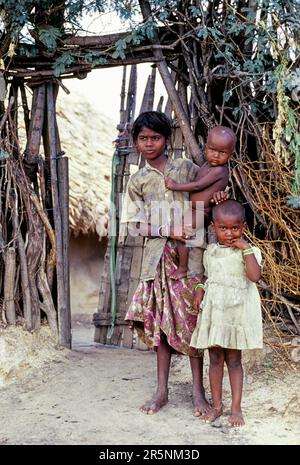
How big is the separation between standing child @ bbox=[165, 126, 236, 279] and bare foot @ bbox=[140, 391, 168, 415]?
2.01 ft

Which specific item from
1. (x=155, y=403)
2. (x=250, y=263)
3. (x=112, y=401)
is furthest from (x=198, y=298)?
(x=112, y=401)

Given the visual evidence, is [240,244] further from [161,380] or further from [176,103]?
[176,103]

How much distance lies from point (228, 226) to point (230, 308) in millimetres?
381

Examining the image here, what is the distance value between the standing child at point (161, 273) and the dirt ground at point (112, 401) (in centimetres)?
18

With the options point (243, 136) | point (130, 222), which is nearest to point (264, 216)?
point (243, 136)

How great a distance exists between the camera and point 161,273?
303cm

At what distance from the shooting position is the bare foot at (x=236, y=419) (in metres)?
2.83

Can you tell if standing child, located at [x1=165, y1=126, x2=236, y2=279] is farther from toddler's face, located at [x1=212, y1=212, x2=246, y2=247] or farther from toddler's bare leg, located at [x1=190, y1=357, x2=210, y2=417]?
toddler's bare leg, located at [x1=190, y1=357, x2=210, y2=417]

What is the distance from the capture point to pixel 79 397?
3365mm

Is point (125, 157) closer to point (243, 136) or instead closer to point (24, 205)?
point (24, 205)

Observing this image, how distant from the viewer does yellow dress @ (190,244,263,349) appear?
277cm

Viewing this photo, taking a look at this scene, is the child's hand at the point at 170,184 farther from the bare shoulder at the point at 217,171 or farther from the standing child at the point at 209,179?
the bare shoulder at the point at 217,171

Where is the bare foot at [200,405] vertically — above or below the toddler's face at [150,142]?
below

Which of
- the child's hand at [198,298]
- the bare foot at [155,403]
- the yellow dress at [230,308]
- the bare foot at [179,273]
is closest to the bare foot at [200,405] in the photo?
the bare foot at [155,403]
